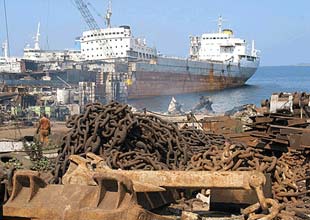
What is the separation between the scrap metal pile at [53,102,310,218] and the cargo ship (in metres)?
57.9

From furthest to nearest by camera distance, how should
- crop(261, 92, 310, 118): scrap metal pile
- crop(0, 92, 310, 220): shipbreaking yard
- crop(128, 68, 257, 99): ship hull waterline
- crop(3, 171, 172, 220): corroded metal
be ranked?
crop(128, 68, 257, 99): ship hull waterline → crop(261, 92, 310, 118): scrap metal pile → crop(0, 92, 310, 220): shipbreaking yard → crop(3, 171, 172, 220): corroded metal

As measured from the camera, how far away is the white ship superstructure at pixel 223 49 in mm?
88812

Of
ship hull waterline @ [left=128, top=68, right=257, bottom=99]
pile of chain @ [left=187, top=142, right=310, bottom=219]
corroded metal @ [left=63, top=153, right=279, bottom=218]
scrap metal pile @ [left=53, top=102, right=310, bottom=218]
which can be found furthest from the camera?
ship hull waterline @ [left=128, top=68, right=257, bottom=99]

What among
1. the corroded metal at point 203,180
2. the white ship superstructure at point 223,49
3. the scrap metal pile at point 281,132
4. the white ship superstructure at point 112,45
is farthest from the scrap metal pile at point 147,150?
the white ship superstructure at point 223,49

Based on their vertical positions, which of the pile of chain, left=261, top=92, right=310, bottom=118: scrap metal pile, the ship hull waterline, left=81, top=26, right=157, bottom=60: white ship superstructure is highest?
left=81, top=26, right=157, bottom=60: white ship superstructure

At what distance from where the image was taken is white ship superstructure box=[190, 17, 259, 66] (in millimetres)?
88812

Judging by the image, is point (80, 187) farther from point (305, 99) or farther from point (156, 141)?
point (305, 99)

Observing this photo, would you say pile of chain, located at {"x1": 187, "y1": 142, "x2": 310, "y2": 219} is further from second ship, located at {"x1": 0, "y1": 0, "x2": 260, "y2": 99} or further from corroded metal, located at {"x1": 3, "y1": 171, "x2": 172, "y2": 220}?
second ship, located at {"x1": 0, "y1": 0, "x2": 260, "y2": 99}

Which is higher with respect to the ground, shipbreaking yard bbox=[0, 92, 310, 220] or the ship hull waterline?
shipbreaking yard bbox=[0, 92, 310, 220]

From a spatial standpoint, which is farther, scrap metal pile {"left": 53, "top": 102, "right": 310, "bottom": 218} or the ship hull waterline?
the ship hull waterline

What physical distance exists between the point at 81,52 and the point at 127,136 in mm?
86551

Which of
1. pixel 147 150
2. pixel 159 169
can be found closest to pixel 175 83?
pixel 147 150

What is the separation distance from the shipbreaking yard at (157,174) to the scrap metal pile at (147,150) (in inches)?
0.5

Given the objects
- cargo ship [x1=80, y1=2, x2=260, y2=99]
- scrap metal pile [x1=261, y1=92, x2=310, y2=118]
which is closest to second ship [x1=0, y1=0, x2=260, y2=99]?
cargo ship [x1=80, y1=2, x2=260, y2=99]
